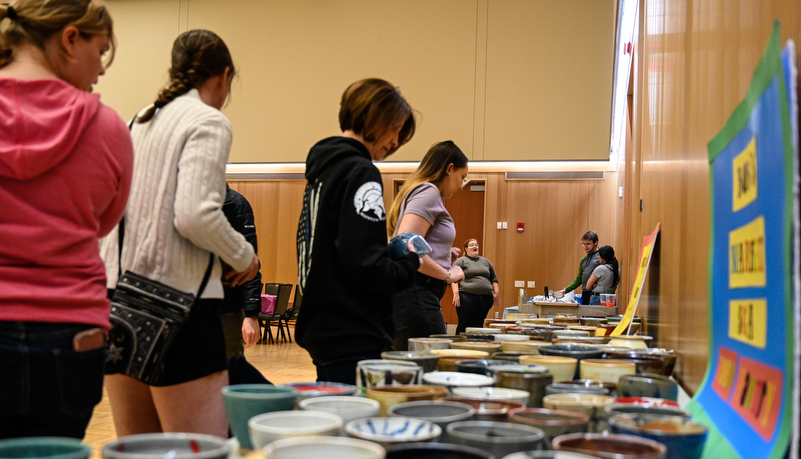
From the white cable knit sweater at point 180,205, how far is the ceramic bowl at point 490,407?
2.50 ft

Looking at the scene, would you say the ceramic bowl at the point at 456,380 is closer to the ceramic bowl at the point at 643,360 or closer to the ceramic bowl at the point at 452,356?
the ceramic bowl at the point at 452,356

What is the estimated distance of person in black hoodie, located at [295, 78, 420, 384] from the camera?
1499mm

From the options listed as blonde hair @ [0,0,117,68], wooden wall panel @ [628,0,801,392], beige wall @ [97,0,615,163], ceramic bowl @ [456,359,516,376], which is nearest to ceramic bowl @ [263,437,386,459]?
ceramic bowl @ [456,359,516,376]

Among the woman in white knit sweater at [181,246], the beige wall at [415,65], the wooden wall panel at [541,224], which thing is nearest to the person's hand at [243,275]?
the woman in white knit sweater at [181,246]

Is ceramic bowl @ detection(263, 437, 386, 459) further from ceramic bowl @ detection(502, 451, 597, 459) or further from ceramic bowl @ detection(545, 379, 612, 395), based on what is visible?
ceramic bowl @ detection(545, 379, 612, 395)

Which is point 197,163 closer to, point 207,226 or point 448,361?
point 207,226

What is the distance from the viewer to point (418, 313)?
7.70 feet

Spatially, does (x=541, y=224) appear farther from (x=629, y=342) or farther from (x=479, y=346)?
(x=479, y=346)

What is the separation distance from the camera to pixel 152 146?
144 cm

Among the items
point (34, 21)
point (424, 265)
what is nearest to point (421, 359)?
point (34, 21)

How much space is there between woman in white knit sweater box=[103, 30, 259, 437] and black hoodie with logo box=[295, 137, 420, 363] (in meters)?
0.18

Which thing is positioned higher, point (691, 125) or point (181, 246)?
point (691, 125)

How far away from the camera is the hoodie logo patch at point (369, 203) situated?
1.51 metres

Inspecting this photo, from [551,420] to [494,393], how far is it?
0.20m
